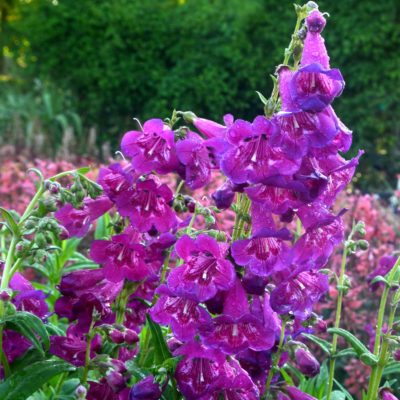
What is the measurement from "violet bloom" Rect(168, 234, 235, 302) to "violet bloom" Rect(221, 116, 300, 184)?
173 mm

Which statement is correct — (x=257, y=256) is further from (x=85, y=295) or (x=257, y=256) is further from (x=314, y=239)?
(x=85, y=295)

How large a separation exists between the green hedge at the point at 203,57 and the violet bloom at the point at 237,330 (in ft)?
29.3

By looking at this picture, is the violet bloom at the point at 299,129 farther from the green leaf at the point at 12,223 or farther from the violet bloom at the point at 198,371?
the green leaf at the point at 12,223

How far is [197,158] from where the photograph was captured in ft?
5.87

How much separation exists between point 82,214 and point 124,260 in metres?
0.20

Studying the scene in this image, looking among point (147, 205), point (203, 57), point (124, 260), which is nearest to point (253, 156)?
point (147, 205)

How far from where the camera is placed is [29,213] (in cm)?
192

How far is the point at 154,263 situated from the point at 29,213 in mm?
397

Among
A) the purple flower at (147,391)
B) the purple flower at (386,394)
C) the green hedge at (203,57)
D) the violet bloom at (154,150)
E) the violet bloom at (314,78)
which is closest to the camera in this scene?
the violet bloom at (314,78)

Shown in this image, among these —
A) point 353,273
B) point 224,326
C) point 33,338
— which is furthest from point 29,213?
point 353,273

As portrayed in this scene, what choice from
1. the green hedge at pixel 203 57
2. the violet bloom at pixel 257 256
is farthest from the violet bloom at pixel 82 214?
the green hedge at pixel 203 57

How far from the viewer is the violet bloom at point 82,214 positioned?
6.56 feet

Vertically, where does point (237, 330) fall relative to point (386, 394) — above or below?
above

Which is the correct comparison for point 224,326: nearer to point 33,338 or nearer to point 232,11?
point 33,338
